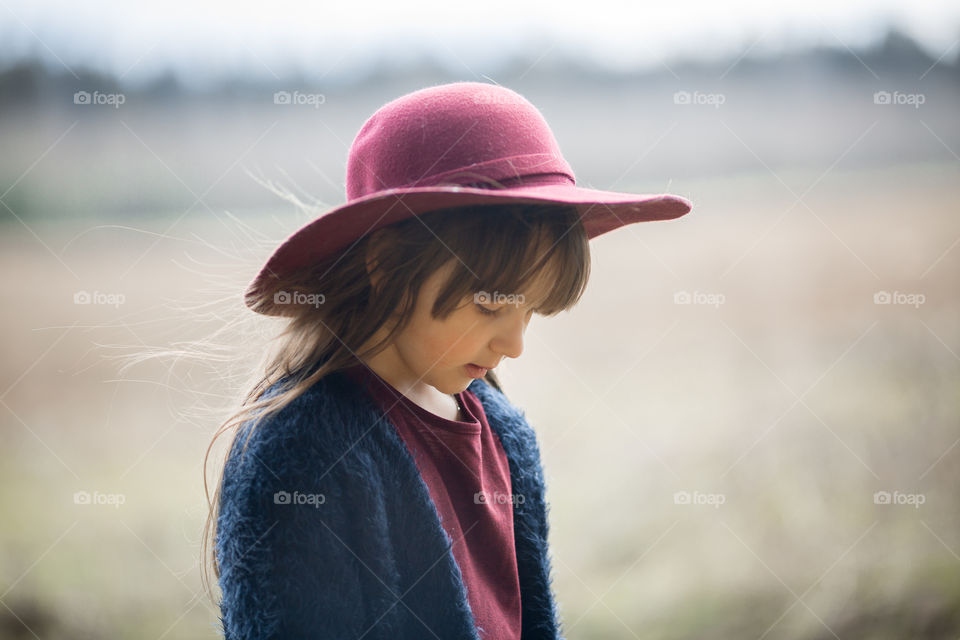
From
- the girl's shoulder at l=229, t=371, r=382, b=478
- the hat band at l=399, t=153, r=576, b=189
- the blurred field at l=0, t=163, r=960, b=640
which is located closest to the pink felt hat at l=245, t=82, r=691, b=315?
the hat band at l=399, t=153, r=576, b=189

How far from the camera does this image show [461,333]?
78cm

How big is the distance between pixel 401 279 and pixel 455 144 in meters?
0.15

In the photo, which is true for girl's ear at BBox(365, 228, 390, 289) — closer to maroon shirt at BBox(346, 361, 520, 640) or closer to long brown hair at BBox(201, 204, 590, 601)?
long brown hair at BBox(201, 204, 590, 601)

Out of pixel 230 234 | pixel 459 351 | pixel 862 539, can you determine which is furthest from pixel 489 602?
pixel 862 539

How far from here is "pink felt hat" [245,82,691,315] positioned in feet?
2.39

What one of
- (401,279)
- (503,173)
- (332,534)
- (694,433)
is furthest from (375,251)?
(694,433)

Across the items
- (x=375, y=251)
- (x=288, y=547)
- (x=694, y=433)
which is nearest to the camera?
(x=288, y=547)

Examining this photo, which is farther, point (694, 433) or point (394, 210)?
point (694, 433)

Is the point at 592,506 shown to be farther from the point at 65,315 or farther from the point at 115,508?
the point at 65,315

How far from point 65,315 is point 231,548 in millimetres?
1034

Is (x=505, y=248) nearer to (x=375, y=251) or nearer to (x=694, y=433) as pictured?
(x=375, y=251)

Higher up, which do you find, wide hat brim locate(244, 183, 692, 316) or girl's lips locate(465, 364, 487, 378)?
wide hat brim locate(244, 183, 692, 316)

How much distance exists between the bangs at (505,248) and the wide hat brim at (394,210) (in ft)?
0.08

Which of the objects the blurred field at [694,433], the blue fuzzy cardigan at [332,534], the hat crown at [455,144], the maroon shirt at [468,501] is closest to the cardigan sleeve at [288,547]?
the blue fuzzy cardigan at [332,534]
